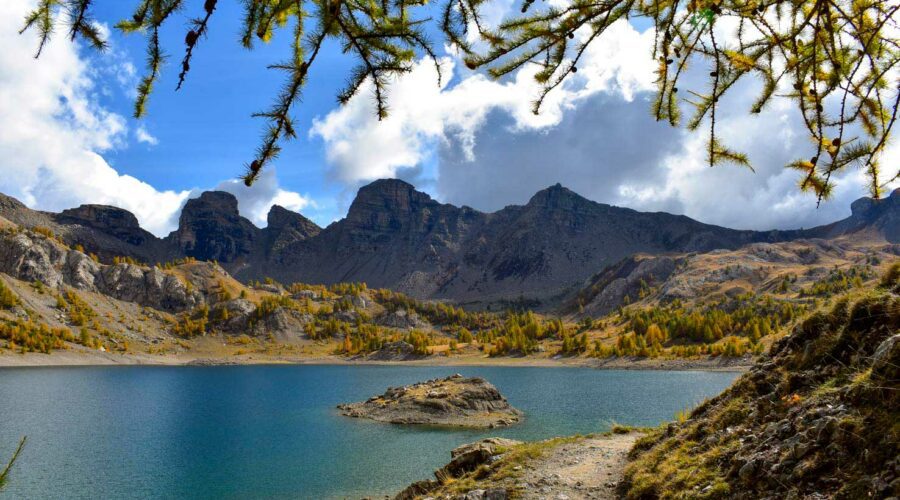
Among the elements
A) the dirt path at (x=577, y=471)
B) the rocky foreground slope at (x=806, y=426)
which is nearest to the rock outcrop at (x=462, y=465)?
the dirt path at (x=577, y=471)

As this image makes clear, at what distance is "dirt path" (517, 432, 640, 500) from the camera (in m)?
17.0

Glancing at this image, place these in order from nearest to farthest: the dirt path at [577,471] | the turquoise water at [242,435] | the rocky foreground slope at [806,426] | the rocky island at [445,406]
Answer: the rocky foreground slope at [806,426] < the dirt path at [577,471] < the turquoise water at [242,435] < the rocky island at [445,406]

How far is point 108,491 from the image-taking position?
34531 millimetres

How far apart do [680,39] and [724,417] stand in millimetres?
12516

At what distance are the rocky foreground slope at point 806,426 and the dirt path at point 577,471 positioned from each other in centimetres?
105

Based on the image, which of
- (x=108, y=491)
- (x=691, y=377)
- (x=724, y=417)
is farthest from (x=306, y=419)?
(x=691, y=377)

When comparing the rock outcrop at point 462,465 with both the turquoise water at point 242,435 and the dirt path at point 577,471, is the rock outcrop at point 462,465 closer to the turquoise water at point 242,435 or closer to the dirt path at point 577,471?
the dirt path at point 577,471

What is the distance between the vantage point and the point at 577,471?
1919 centimetres

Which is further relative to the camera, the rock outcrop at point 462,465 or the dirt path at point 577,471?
the rock outcrop at point 462,465

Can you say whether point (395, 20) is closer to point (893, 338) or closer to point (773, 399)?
point (893, 338)

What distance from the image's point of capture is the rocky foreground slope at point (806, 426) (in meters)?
8.90

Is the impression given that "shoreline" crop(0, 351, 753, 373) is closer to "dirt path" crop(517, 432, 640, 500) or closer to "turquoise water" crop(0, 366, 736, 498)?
"turquoise water" crop(0, 366, 736, 498)

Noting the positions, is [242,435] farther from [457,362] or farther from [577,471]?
[457,362]

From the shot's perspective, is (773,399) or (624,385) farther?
(624,385)
